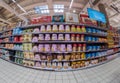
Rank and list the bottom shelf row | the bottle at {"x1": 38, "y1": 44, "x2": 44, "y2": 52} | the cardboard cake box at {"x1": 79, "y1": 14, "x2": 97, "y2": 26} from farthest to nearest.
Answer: the cardboard cake box at {"x1": 79, "y1": 14, "x2": 97, "y2": 26} < the bottle at {"x1": 38, "y1": 44, "x2": 44, "y2": 52} < the bottom shelf row

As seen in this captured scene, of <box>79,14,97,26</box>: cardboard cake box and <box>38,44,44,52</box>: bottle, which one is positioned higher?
<box>79,14,97,26</box>: cardboard cake box

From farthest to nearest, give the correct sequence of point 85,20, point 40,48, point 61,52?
point 85,20 → point 40,48 → point 61,52

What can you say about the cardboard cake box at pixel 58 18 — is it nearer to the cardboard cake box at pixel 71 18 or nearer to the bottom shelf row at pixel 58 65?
the cardboard cake box at pixel 71 18

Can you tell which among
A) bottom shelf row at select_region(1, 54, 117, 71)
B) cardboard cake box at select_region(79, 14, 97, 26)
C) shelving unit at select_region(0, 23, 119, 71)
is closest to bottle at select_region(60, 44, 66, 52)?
shelving unit at select_region(0, 23, 119, 71)

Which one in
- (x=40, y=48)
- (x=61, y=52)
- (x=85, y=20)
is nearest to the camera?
(x=61, y=52)

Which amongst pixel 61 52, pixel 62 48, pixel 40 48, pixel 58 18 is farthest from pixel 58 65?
pixel 58 18

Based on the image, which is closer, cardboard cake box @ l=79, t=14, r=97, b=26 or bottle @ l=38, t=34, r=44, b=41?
bottle @ l=38, t=34, r=44, b=41

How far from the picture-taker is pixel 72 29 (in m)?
3.78

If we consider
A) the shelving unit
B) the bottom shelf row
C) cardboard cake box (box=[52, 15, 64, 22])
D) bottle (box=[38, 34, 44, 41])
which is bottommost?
the bottom shelf row

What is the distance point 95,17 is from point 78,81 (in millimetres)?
2749

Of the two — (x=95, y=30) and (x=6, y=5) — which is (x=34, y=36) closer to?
(x=95, y=30)

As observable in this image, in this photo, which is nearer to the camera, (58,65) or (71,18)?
(58,65)

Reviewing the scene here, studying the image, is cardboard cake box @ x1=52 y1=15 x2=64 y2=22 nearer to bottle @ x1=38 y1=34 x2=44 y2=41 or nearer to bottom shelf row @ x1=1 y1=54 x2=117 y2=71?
bottle @ x1=38 y1=34 x2=44 y2=41

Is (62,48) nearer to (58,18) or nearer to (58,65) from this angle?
(58,65)
